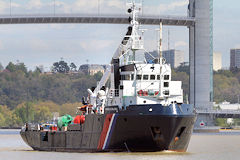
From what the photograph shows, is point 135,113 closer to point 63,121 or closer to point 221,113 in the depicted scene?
point 63,121

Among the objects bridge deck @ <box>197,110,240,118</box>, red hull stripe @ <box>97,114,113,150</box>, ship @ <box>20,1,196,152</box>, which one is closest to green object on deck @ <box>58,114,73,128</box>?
ship @ <box>20,1,196,152</box>

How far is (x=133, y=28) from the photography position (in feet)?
175

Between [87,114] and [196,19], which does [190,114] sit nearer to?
[87,114]

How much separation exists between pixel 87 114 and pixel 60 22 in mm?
95035

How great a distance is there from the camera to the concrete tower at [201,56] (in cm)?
11925

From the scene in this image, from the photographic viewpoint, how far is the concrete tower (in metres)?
119

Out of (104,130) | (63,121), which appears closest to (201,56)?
(63,121)

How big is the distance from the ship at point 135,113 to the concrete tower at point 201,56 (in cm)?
6640

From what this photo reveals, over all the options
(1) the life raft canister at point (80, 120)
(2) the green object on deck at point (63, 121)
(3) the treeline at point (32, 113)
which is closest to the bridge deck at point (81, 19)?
(3) the treeline at point (32, 113)

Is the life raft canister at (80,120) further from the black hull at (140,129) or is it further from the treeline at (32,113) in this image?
the treeline at (32,113)

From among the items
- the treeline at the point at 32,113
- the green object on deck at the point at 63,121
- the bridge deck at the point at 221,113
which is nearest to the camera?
the green object on deck at the point at 63,121

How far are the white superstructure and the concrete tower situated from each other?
218 ft

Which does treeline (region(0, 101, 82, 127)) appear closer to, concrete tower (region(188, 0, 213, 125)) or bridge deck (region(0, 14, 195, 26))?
bridge deck (region(0, 14, 195, 26))

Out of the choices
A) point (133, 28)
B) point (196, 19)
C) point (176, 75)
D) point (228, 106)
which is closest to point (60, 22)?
point (196, 19)
